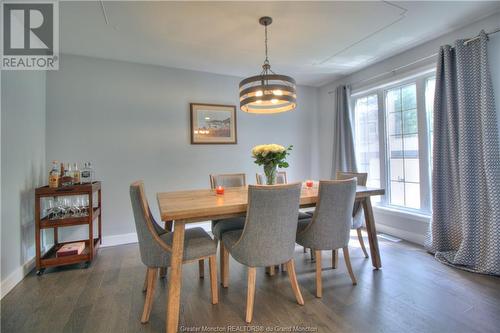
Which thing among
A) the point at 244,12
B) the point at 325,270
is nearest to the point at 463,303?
the point at 325,270

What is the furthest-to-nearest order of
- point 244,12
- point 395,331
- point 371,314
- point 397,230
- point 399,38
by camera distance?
1. point 397,230
2. point 399,38
3. point 244,12
4. point 371,314
5. point 395,331

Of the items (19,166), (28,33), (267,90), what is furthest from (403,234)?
(28,33)

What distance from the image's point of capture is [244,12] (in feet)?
7.05

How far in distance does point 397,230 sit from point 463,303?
1573 mm

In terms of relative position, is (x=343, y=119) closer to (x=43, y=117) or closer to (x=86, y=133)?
(x=86, y=133)

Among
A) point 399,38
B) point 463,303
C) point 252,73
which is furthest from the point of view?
point 252,73

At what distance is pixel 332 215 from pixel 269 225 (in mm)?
615

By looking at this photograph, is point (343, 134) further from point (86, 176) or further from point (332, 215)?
point (86, 176)

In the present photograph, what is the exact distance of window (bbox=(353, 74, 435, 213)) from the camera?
117 inches

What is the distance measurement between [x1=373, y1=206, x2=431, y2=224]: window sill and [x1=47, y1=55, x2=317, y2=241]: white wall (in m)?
2.12

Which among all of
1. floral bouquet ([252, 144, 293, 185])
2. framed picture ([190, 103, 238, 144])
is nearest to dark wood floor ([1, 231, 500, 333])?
floral bouquet ([252, 144, 293, 185])

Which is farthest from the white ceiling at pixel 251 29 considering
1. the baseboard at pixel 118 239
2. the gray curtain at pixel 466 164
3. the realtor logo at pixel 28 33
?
the baseboard at pixel 118 239

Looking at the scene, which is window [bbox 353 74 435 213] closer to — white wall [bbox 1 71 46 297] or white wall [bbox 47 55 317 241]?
white wall [bbox 47 55 317 241]

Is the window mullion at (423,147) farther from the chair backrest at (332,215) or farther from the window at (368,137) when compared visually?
the chair backrest at (332,215)
